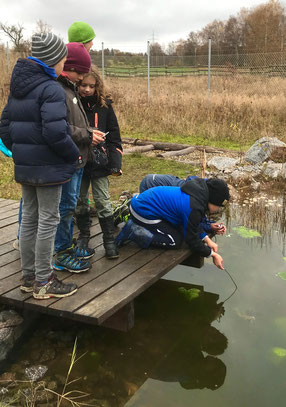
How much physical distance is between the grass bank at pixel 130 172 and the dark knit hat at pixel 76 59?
3.52 m

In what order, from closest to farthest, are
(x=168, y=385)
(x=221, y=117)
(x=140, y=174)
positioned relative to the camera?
(x=168, y=385) → (x=140, y=174) → (x=221, y=117)

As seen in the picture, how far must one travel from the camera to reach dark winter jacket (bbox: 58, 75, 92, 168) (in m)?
3.12

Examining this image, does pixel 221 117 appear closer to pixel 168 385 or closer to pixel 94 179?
pixel 94 179

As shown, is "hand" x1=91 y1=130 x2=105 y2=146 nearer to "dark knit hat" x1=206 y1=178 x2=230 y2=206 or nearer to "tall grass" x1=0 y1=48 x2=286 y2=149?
"dark knit hat" x1=206 y1=178 x2=230 y2=206

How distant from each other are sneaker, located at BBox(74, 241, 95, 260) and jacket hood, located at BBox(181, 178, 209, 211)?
0.98 metres

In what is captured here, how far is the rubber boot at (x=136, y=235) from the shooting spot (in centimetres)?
394

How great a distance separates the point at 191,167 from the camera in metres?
8.47

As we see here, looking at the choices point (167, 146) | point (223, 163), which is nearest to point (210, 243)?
point (223, 163)

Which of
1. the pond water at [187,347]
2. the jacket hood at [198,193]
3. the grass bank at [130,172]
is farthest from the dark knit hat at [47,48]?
the grass bank at [130,172]

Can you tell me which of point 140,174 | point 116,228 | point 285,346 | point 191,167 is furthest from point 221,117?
point 285,346

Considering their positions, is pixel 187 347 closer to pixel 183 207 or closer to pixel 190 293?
pixel 190 293

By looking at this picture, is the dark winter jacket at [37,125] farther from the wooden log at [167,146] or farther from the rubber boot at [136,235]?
the wooden log at [167,146]

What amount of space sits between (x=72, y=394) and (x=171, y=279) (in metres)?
1.85

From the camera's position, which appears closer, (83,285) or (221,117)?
(83,285)
